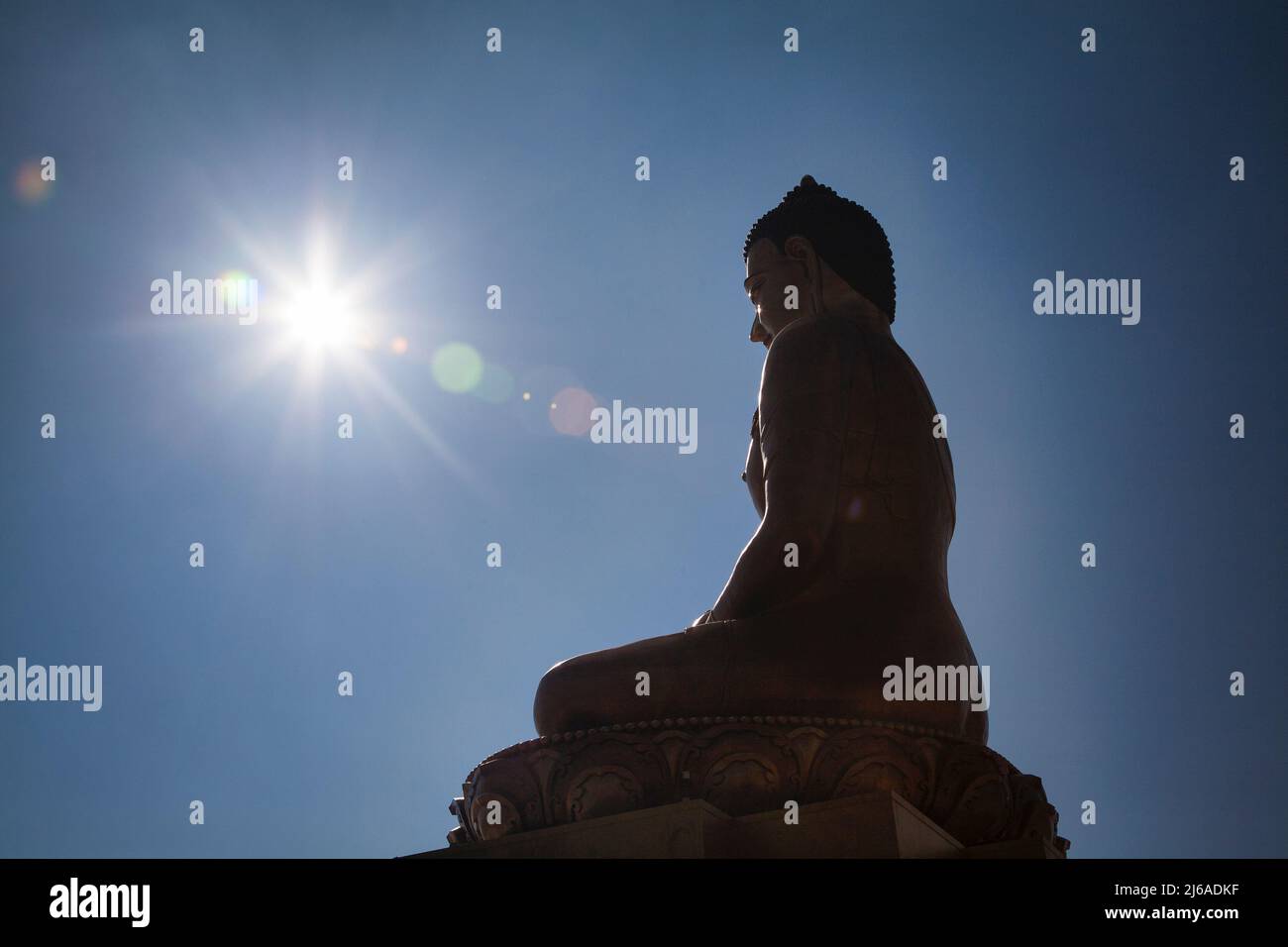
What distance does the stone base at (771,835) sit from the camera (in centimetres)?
683

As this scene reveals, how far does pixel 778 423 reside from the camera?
8.45 metres

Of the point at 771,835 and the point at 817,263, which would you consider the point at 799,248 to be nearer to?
the point at 817,263

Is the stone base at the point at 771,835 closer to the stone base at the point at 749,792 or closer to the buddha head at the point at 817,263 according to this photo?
the stone base at the point at 749,792

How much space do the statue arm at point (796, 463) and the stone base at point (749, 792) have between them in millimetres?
864

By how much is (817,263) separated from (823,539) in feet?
6.62

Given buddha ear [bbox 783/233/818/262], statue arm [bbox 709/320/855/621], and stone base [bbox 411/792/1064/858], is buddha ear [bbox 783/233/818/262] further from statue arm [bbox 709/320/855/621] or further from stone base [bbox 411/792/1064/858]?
stone base [bbox 411/792/1064/858]

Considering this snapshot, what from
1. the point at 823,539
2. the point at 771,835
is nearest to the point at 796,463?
the point at 823,539

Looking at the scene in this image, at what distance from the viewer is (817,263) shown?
9.50 meters

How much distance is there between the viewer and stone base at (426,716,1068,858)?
6949mm

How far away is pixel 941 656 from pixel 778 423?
1453 mm
